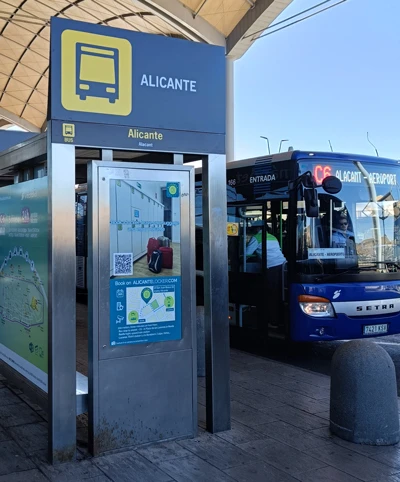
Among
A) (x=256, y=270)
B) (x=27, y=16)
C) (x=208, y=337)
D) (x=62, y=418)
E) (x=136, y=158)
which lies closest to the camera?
(x=62, y=418)

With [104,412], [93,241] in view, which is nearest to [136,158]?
[93,241]

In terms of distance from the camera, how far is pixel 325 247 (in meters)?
8.32

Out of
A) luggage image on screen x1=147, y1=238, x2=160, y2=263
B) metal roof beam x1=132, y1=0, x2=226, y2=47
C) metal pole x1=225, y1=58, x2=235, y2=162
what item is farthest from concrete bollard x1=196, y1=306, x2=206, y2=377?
metal pole x1=225, y1=58, x2=235, y2=162

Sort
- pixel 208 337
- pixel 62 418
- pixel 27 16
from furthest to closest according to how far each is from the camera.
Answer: pixel 27 16 < pixel 208 337 < pixel 62 418

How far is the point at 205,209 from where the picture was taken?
5.24 metres

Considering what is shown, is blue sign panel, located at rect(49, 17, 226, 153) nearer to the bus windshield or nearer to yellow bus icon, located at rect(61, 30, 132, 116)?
yellow bus icon, located at rect(61, 30, 132, 116)

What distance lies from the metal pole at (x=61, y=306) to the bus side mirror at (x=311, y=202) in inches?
180

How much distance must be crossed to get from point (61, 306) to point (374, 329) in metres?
5.42

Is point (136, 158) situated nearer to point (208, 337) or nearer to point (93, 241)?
point (93, 241)

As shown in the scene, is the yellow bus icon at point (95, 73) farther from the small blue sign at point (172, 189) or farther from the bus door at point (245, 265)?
the bus door at point (245, 265)

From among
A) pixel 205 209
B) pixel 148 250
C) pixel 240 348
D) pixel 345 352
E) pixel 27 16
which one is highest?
pixel 27 16

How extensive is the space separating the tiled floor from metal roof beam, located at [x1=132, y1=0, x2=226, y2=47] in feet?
67.5

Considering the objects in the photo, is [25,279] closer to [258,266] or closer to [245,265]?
[258,266]

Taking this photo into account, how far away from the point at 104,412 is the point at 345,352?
85.4 inches
